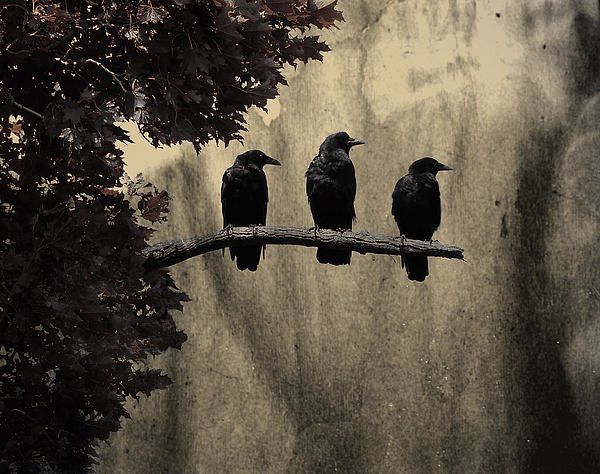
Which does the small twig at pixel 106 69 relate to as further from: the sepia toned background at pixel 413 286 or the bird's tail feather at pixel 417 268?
the sepia toned background at pixel 413 286

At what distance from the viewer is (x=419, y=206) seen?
527 centimetres

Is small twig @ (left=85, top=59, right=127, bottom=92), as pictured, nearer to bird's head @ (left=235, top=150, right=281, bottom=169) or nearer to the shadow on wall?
bird's head @ (left=235, top=150, right=281, bottom=169)

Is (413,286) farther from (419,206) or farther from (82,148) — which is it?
(82,148)

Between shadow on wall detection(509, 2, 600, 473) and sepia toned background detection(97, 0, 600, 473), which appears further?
shadow on wall detection(509, 2, 600, 473)

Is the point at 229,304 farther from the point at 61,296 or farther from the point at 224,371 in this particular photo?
the point at 61,296

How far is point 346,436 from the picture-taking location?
6.46 metres

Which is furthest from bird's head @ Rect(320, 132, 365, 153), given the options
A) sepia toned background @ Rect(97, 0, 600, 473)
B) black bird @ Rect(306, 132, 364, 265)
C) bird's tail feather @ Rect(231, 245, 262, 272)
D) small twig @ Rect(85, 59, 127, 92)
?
small twig @ Rect(85, 59, 127, 92)

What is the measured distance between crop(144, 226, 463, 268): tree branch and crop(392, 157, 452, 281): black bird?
34.0 inches

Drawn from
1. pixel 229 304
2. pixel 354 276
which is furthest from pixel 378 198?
pixel 229 304

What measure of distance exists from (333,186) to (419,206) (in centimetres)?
50

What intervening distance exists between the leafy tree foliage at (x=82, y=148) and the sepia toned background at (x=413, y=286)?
8.63ft

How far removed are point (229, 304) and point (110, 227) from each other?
296cm

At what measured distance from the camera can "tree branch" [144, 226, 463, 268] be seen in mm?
4250

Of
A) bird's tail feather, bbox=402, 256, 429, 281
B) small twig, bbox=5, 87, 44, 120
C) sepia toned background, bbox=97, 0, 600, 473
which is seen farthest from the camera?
sepia toned background, bbox=97, 0, 600, 473
